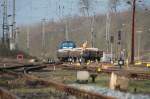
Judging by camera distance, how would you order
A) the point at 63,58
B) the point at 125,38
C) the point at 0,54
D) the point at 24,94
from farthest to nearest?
the point at 125,38, the point at 0,54, the point at 63,58, the point at 24,94

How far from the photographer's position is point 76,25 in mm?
185625

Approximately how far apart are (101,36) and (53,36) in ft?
54.1

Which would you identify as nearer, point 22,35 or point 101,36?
point 22,35

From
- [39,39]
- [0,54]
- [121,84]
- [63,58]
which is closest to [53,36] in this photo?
[39,39]

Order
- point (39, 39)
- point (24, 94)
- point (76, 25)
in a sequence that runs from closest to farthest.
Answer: point (24, 94) < point (39, 39) < point (76, 25)

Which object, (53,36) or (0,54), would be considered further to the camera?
(53,36)

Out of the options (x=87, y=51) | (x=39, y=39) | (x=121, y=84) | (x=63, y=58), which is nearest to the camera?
(x=121, y=84)

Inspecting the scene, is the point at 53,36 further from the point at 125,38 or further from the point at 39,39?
the point at 125,38

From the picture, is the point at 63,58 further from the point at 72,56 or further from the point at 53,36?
the point at 53,36

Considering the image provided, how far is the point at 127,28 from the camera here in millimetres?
160250

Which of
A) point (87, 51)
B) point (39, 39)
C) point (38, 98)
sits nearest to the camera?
point (38, 98)

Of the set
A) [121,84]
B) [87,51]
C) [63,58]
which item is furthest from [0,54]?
[121,84]

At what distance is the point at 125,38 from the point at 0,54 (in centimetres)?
8072

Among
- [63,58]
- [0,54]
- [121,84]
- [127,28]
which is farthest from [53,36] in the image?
[121,84]
